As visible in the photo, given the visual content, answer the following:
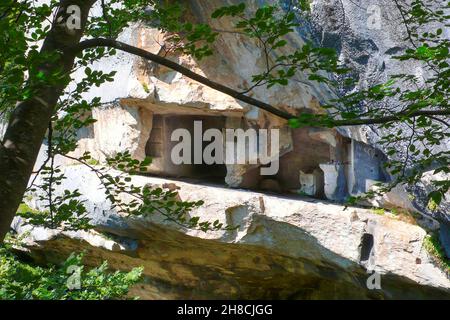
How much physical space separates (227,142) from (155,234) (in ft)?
4.95

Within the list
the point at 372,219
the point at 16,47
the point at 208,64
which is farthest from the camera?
the point at 208,64

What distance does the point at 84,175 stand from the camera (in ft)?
22.1

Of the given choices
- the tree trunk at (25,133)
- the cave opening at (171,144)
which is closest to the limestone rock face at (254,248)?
the cave opening at (171,144)

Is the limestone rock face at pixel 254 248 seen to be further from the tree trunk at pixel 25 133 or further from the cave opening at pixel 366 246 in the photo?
the tree trunk at pixel 25 133

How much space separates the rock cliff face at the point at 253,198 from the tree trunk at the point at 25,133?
3.85m

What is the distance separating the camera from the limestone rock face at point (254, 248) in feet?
18.7

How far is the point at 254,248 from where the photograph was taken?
6281mm

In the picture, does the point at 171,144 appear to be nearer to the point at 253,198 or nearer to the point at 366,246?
the point at 253,198

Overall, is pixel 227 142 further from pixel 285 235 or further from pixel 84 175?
pixel 84 175

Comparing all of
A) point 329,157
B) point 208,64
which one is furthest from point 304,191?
point 208,64

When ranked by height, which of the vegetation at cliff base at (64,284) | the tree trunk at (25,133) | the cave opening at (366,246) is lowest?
the vegetation at cliff base at (64,284)

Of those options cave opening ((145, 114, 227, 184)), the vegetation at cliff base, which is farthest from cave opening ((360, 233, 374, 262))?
the vegetation at cliff base

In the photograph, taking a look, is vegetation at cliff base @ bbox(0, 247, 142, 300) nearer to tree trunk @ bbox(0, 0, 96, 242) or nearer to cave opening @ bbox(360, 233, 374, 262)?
tree trunk @ bbox(0, 0, 96, 242)

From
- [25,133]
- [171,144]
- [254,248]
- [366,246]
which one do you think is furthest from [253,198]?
[25,133]
